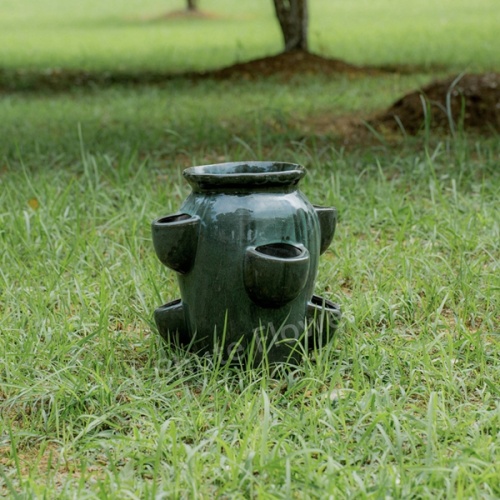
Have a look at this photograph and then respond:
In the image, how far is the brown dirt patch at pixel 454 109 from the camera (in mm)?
5863

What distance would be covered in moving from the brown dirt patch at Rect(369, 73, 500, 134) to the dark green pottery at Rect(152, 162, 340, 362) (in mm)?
3546

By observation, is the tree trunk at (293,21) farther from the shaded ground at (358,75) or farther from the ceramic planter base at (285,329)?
the ceramic planter base at (285,329)

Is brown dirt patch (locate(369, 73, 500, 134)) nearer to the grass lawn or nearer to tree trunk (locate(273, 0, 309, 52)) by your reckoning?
the grass lawn

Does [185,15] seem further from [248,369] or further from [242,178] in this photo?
[248,369]

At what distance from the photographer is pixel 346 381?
248 cm

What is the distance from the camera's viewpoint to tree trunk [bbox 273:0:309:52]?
1062cm

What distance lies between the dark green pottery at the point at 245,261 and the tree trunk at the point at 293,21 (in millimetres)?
8523

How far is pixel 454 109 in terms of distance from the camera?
5980 mm

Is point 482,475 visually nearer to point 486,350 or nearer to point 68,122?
point 486,350

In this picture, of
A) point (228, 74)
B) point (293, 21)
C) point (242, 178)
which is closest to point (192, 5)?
point (293, 21)

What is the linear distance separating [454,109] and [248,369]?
13.5 ft

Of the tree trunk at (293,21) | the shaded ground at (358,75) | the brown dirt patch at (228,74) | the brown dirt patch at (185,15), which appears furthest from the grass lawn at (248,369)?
the brown dirt patch at (185,15)

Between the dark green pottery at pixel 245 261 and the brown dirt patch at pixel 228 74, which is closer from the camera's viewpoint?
the dark green pottery at pixel 245 261

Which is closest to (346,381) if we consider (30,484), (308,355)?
(308,355)
